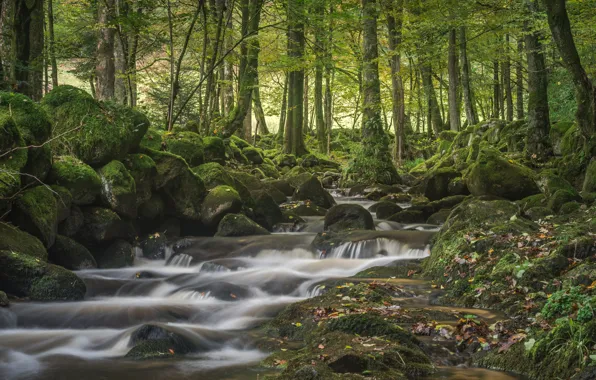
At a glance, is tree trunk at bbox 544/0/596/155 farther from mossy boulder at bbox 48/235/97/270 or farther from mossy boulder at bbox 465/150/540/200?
mossy boulder at bbox 48/235/97/270

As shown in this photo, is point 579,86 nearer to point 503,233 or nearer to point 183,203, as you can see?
point 503,233

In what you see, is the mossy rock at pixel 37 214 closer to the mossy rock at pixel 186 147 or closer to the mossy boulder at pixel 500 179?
the mossy rock at pixel 186 147

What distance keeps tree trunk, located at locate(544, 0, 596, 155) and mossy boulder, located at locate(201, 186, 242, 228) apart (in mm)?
7355

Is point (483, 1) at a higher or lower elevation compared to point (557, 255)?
higher

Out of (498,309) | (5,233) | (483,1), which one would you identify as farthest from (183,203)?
(483,1)

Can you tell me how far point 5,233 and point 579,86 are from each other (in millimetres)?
10697

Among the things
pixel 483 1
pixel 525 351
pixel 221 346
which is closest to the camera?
pixel 525 351

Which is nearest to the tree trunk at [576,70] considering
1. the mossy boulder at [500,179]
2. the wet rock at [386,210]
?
the mossy boulder at [500,179]

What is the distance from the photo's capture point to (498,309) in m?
6.14

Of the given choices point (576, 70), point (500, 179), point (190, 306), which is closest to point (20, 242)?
point (190, 306)

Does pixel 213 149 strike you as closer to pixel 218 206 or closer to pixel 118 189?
pixel 218 206

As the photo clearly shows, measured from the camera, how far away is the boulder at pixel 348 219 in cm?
1210

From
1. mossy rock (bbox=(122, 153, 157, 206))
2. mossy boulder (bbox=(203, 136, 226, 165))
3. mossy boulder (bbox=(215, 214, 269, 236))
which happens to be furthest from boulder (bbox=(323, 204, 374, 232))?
mossy boulder (bbox=(203, 136, 226, 165))

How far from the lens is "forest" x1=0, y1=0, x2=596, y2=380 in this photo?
17.1 ft
